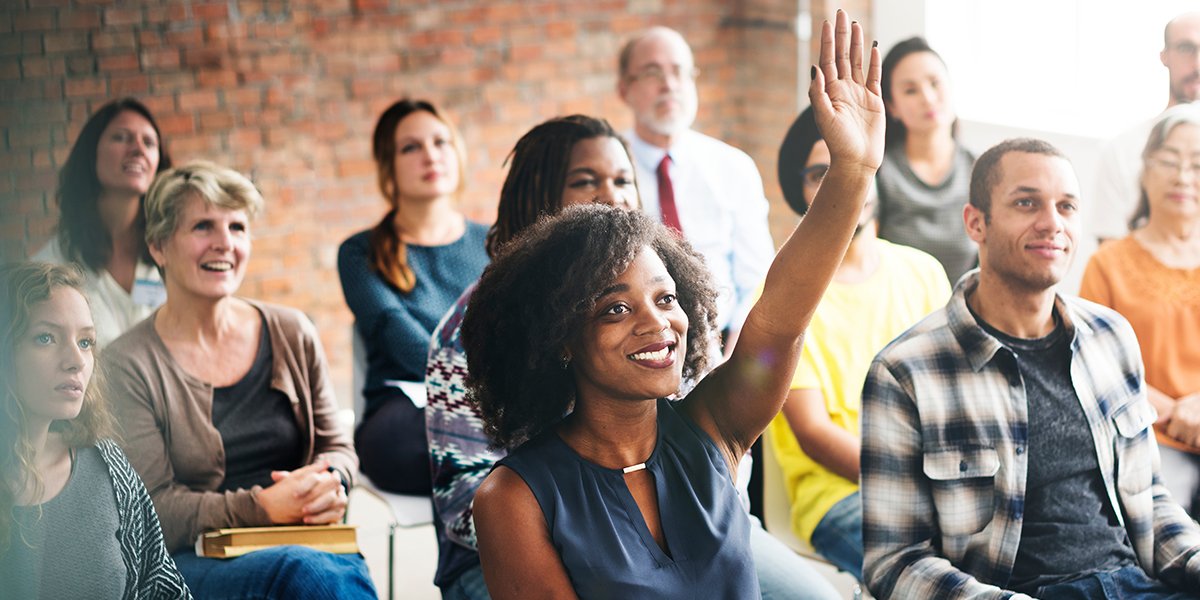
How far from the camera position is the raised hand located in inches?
81.6

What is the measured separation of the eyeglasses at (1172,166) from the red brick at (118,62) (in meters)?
3.96

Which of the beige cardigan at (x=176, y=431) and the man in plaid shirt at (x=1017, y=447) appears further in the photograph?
the beige cardigan at (x=176, y=431)

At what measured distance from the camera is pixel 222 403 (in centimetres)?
299

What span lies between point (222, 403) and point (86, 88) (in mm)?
2933

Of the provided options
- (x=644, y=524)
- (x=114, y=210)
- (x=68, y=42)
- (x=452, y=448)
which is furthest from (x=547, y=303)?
(x=68, y=42)

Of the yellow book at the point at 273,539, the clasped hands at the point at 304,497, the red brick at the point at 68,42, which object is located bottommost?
the yellow book at the point at 273,539

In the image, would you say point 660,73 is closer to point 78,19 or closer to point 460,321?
point 460,321

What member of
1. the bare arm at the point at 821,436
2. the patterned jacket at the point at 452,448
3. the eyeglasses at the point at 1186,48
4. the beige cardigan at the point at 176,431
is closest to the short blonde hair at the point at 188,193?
the beige cardigan at the point at 176,431

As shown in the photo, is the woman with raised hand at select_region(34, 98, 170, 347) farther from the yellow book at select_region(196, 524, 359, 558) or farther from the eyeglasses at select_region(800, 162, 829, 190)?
the eyeglasses at select_region(800, 162, 829, 190)

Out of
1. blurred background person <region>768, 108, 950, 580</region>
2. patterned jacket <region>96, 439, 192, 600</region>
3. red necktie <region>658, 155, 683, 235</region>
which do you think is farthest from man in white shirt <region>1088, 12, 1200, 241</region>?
patterned jacket <region>96, 439, 192, 600</region>

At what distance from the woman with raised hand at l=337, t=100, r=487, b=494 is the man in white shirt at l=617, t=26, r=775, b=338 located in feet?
1.83

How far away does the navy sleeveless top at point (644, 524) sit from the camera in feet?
6.30

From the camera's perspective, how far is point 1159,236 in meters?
3.12

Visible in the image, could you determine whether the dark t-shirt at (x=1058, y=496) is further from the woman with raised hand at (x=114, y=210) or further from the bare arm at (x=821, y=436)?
the woman with raised hand at (x=114, y=210)
